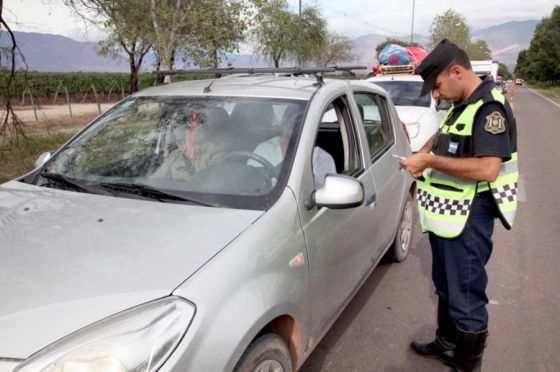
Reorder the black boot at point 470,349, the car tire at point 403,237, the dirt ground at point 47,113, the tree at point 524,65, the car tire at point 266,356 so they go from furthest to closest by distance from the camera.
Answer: the tree at point 524,65
the dirt ground at point 47,113
the car tire at point 403,237
the black boot at point 470,349
the car tire at point 266,356

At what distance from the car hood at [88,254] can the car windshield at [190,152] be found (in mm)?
159

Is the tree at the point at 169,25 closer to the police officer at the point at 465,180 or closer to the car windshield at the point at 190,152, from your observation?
the car windshield at the point at 190,152

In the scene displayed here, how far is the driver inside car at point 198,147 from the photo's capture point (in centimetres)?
254

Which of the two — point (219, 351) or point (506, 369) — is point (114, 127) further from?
point (506, 369)

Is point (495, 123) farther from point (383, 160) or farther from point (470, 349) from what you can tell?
point (383, 160)

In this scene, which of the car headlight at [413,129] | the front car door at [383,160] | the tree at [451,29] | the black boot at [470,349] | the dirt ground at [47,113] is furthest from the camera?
the tree at [451,29]

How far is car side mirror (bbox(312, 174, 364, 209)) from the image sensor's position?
229 centimetres

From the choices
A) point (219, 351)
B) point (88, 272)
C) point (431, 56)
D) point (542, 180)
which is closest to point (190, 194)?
point (88, 272)

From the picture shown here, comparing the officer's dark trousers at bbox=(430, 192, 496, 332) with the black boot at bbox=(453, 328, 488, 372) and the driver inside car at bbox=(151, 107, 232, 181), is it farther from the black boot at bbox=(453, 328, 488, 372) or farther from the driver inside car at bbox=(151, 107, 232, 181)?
the driver inside car at bbox=(151, 107, 232, 181)

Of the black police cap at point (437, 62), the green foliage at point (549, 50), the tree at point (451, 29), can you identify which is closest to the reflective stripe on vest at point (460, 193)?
the black police cap at point (437, 62)

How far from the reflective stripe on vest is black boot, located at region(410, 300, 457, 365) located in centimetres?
68

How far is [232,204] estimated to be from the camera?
87.0 inches

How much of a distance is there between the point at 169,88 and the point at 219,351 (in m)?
2.06

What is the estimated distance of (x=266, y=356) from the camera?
6.34ft
